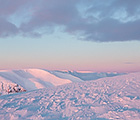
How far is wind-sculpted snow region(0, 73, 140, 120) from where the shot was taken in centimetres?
484

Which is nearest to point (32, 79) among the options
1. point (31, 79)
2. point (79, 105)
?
point (31, 79)

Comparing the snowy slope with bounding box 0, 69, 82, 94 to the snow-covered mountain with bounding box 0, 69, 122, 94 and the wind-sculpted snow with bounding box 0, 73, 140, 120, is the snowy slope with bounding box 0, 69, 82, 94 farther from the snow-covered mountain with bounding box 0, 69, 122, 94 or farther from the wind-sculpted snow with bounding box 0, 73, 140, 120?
the wind-sculpted snow with bounding box 0, 73, 140, 120

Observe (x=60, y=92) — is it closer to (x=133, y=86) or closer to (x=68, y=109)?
(x=68, y=109)

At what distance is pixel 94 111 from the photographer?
5.07 m

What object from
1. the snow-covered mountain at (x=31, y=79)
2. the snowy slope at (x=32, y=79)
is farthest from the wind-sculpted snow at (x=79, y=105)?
the snowy slope at (x=32, y=79)

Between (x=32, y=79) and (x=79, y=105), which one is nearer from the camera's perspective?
(x=79, y=105)

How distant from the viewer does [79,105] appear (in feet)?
18.2

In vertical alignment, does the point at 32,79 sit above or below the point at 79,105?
below

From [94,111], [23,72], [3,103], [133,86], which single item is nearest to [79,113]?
[94,111]

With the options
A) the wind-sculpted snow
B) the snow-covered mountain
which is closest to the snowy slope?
the snow-covered mountain

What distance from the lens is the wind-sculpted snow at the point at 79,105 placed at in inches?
191

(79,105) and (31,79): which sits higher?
(79,105)

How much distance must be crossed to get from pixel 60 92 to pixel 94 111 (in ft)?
7.08

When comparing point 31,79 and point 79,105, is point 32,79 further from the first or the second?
point 79,105
